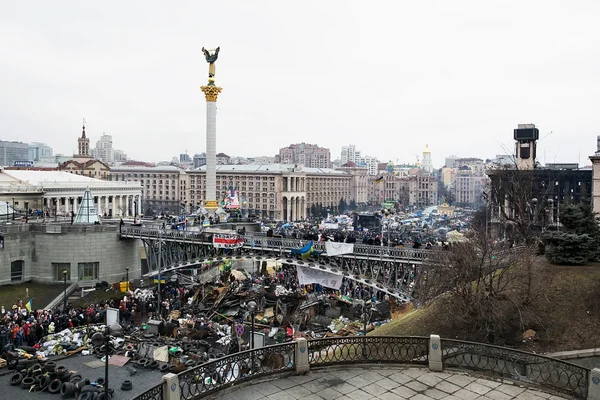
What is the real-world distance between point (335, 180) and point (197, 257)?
124051 mm

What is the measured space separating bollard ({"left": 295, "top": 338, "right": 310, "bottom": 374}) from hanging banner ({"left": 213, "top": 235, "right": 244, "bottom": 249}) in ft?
68.1

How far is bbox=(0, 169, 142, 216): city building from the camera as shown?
69.8 m

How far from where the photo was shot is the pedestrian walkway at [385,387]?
1220 cm

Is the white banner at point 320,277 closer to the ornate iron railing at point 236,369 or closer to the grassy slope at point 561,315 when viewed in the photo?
the grassy slope at point 561,315

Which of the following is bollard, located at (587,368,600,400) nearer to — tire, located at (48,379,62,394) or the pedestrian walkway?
the pedestrian walkway

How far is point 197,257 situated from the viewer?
37.6m

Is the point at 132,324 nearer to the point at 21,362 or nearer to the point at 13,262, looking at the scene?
the point at 21,362

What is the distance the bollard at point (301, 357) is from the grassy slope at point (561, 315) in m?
8.58

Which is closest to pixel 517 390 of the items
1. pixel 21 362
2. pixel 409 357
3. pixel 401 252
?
pixel 409 357

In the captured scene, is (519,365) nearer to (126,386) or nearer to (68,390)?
(126,386)

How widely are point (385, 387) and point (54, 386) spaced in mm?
13468

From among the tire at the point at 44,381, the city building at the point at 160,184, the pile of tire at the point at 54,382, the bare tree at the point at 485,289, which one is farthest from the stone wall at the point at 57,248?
the city building at the point at 160,184

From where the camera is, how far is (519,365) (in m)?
13.3

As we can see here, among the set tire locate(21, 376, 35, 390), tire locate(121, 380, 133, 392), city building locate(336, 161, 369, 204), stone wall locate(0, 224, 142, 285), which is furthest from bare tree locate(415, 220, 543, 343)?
city building locate(336, 161, 369, 204)
